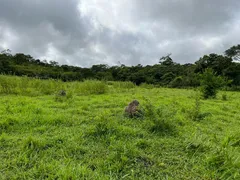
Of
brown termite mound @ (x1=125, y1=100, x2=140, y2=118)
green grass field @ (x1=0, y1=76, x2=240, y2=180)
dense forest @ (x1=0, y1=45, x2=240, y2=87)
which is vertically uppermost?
dense forest @ (x1=0, y1=45, x2=240, y2=87)

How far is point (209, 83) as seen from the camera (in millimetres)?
9602

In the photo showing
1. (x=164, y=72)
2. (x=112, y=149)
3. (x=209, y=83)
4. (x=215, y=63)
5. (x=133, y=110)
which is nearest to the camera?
(x=112, y=149)

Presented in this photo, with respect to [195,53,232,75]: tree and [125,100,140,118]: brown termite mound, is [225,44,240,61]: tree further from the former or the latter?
[125,100,140,118]: brown termite mound

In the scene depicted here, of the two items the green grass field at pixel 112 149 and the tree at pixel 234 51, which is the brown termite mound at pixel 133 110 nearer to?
the green grass field at pixel 112 149

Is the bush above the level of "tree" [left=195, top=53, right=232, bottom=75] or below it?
below

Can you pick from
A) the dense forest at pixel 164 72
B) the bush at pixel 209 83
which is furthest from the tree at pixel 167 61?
the bush at pixel 209 83

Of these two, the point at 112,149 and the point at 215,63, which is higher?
the point at 215,63

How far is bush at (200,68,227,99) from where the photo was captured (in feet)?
31.1

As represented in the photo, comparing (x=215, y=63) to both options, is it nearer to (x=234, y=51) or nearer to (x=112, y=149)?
(x=234, y=51)

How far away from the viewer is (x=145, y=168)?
210cm

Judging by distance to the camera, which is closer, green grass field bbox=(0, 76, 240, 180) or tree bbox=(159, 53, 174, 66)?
green grass field bbox=(0, 76, 240, 180)

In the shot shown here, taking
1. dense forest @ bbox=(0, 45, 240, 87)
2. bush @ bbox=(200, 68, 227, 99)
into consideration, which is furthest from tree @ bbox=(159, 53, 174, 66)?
bush @ bbox=(200, 68, 227, 99)

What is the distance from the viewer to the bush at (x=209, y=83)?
9.49 metres

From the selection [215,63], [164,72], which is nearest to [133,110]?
[215,63]
